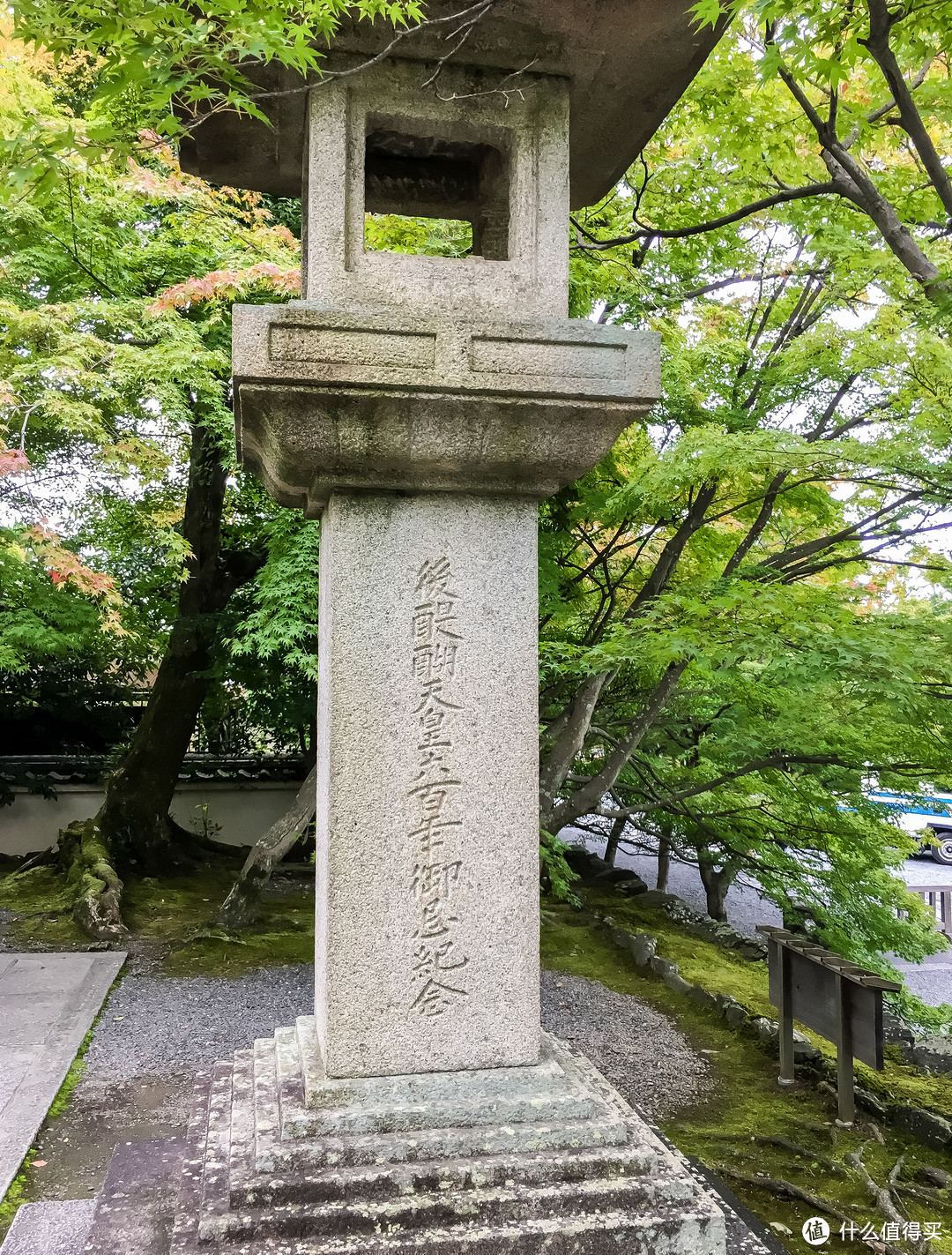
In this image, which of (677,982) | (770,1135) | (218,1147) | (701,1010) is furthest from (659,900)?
(218,1147)

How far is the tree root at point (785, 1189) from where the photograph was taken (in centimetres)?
429

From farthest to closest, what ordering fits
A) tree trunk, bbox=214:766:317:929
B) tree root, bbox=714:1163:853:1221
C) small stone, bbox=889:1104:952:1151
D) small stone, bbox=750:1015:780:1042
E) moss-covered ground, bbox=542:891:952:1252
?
1. tree trunk, bbox=214:766:317:929
2. small stone, bbox=750:1015:780:1042
3. small stone, bbox=889:1104:952:1151
4. moss-covered ground, bbox=542:891:952:1252
5. tree root, bbox=714:1163:853:1221

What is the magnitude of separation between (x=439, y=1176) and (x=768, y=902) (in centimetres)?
1386

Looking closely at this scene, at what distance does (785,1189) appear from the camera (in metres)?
4.50

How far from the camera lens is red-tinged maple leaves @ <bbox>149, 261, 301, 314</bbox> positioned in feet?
22.7

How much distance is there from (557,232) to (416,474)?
37.7 inches

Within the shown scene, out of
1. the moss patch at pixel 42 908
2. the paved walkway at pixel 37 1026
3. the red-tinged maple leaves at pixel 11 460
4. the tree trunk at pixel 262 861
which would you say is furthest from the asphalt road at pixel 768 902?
the red-tinged maple leaves at pixel 11 460

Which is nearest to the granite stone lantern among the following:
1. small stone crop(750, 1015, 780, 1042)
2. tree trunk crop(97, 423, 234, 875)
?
small stone crop(750, 1015, 780, 1042)


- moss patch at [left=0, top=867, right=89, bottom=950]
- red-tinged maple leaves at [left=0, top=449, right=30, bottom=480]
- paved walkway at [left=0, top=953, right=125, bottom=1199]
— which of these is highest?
red-tinged maple leaves at [left=0, top=449, right=30, bottom=480]

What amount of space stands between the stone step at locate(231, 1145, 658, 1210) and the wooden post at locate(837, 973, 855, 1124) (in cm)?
341

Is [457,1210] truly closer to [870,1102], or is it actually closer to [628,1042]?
[870,1102]

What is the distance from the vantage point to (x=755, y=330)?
865 centimetres

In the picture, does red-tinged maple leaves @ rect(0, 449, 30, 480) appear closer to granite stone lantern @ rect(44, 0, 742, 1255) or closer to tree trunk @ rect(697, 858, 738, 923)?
granite stone lantern @ rect(44, 0, 742, 1255)

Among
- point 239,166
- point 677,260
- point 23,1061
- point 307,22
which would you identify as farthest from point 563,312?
point 23,1061
